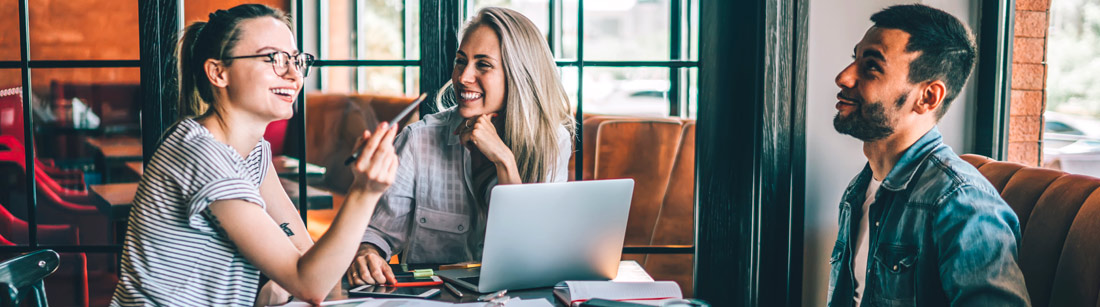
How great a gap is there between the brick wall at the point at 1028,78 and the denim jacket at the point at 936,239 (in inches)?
30.9

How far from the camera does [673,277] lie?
2441 millimetres

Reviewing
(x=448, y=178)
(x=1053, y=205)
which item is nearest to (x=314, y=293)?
(x=448, y=178)

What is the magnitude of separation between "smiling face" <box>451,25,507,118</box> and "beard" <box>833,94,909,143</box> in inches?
34.4

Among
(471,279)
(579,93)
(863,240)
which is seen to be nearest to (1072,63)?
(863,240)

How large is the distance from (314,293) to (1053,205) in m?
1.43

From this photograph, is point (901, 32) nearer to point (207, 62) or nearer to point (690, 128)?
point (690, 128)

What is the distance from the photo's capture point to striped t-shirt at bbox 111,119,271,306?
1.30 meters

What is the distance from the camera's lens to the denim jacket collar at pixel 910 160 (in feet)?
5.15

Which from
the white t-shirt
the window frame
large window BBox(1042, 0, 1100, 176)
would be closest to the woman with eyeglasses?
the window frame

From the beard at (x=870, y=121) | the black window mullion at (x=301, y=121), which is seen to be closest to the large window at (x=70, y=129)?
the black window mullion at (x=301, y=121)

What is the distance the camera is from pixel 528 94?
2.02 m

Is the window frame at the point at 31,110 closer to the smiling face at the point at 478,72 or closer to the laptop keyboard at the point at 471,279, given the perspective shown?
the smiling face at the point at 478,72

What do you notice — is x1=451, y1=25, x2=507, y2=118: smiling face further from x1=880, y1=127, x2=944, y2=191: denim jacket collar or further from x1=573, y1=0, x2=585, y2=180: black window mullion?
x1=880, y1=127, x2=944, y2=191: denim jacket collar

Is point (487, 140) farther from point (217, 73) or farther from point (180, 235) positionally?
point (180, 235)
